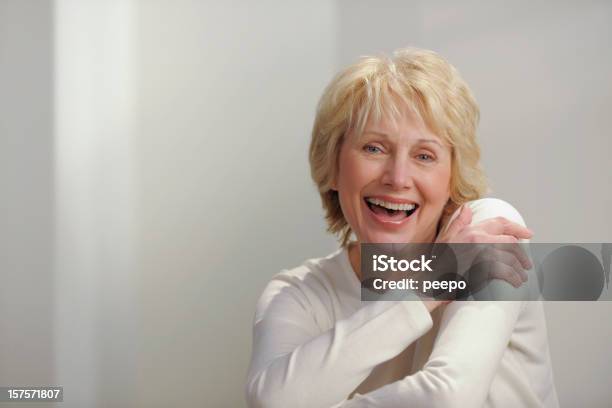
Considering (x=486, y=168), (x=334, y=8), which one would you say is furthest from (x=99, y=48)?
(x=486, y=168)

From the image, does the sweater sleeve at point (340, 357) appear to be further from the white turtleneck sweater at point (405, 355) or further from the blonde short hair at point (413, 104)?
the blonde short hair at point (413, 104)

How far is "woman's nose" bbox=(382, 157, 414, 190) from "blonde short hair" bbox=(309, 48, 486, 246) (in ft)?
0.24

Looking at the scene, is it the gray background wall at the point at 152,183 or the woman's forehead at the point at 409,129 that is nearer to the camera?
the woman's forehead at the point at 409,129

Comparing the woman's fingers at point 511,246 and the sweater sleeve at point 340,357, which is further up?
the woman's fingers at point 511,246

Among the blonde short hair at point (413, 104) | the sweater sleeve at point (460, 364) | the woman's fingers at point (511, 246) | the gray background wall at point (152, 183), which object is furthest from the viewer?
the gray background wall at point (152, 183)

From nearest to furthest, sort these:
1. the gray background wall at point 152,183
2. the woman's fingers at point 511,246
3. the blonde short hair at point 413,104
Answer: the woman's fingers at point 511,246
the blonde short hair at point 413,104
the gray background wall at point 152,183

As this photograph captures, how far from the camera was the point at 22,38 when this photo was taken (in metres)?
1.96

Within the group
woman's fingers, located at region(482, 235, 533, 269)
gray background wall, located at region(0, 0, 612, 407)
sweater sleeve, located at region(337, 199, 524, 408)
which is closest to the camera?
sweater sleeve, located at region(337, 199, 524, 408)

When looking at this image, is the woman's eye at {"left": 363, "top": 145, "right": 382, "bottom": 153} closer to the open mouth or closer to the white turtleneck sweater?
the open mouth

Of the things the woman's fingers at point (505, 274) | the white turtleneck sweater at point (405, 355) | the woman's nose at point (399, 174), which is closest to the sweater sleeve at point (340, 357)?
the white turtleneck sweater at point (405, 355)

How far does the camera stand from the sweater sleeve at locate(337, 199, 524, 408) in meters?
1.08

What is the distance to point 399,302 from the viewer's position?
3.77ft

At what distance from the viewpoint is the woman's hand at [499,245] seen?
3.86 feet

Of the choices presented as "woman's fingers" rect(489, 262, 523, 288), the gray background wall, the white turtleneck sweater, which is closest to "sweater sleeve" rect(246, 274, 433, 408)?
the white turtleneck sweater
